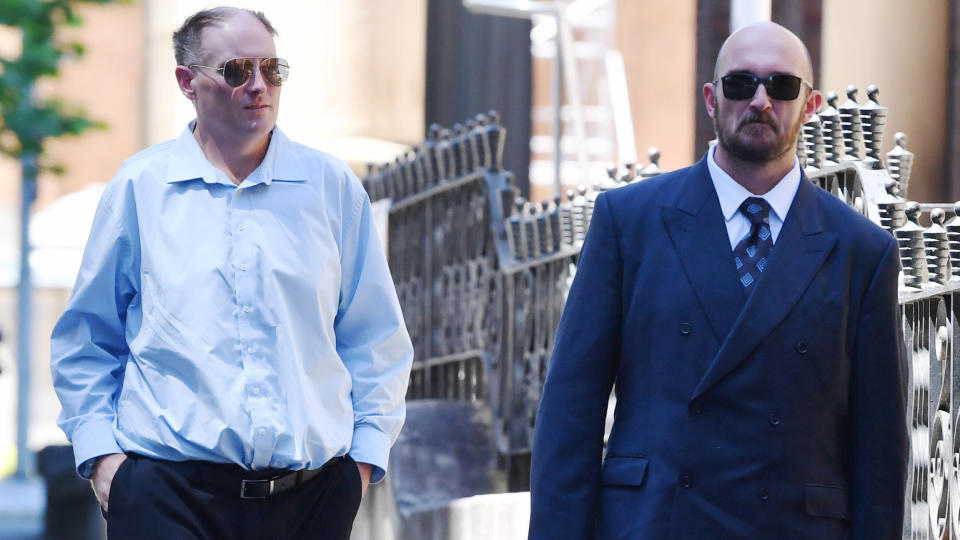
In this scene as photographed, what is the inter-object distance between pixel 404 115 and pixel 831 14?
8.20 meters

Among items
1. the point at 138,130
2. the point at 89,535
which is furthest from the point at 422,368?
the point at 138,130

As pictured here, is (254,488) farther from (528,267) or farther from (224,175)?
(528,267)

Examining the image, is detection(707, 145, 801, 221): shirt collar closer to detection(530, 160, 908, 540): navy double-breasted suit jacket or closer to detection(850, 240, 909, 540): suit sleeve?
detection(530, 160, 908, 540): navy double-breasted suit jacket

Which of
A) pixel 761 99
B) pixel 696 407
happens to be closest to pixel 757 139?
pixel 761 99

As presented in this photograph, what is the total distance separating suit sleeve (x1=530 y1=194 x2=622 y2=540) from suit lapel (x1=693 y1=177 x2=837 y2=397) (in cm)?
23

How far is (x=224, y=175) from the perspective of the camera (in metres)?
3.71

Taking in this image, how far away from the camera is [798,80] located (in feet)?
11.0

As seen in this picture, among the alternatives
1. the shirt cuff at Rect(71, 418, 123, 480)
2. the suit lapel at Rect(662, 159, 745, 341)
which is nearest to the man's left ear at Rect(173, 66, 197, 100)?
the shirt cuff at Rect(71, 418, 123, 480)

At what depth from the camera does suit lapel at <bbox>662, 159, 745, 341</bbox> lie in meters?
3.33

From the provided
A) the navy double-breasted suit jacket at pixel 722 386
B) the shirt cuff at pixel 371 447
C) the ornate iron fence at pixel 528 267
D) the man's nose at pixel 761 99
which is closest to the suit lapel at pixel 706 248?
the navy double-breasted suit jacket at pixel 722 386

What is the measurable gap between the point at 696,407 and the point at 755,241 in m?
0.38

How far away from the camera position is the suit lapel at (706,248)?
3330 millimetres

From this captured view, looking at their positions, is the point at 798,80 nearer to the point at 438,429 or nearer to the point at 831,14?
the point at 438,429

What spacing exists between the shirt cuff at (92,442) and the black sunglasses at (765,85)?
1520 mm
